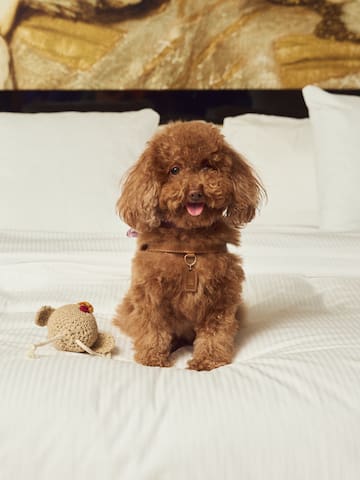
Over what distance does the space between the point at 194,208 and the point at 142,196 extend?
0.35ft

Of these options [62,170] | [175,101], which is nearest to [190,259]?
[62,170]

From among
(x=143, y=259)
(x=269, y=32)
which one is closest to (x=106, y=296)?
(x=143, y=259)

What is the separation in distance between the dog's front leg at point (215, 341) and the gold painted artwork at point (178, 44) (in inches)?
62.9

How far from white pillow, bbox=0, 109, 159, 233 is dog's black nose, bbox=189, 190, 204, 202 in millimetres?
954

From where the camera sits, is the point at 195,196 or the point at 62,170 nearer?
the point at 195,196

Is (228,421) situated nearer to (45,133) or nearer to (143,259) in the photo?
(143,259)

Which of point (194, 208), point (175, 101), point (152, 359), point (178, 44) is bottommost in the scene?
point (152, 359)

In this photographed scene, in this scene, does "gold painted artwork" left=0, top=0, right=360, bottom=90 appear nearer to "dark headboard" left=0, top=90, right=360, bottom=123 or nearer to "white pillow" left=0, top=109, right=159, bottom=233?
"dark headboard" left=0, top=90, right=360, bottom=123

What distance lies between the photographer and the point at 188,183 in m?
1.11

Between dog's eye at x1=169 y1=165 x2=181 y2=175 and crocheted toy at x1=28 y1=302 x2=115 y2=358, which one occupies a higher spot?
dog's eye at x1=169 y1=165 x2=181 y2=175

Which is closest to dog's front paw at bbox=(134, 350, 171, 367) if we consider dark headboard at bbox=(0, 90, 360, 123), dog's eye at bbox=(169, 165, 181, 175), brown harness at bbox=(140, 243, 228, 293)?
brown harness at bbox=(140, 243, 228, 293)

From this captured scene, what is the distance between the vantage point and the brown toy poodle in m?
1.15

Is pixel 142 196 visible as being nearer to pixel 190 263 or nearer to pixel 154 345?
pixel 190 263

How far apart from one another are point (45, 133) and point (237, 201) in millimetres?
1135
